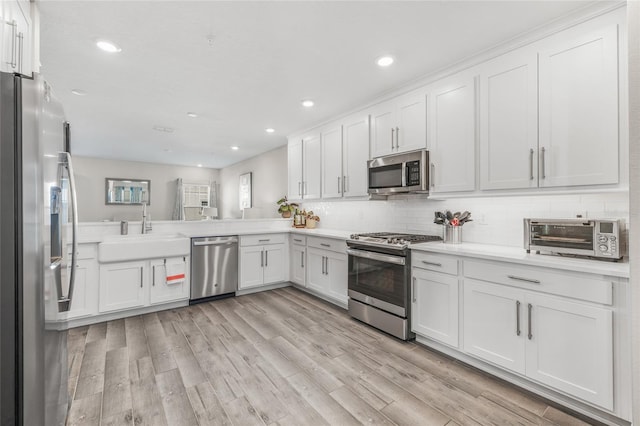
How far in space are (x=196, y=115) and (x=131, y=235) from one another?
1792mm

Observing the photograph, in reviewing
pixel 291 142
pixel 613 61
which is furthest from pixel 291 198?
pixel 613 61

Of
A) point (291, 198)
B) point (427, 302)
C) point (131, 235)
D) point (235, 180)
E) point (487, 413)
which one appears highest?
point (235, 180)

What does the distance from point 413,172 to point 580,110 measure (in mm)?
1296

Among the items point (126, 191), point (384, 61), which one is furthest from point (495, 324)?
point (126, 191)

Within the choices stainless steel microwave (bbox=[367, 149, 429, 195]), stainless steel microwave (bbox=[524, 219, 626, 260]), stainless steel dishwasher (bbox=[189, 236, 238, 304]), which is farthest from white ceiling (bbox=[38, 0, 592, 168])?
stainless steel dishwasher (bbox=[189, 236, 238, 304])

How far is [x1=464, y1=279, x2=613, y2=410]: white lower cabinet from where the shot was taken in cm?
167

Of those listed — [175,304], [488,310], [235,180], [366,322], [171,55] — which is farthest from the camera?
[235,180]

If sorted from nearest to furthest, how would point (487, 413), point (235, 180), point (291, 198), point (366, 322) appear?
1. point (487, 413)
2. point (366, 322)
3. point (291, 198)
4. point (235, 180)

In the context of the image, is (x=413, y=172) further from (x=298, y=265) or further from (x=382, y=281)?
(x=298, y=265)

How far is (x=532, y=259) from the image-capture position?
1939 mm

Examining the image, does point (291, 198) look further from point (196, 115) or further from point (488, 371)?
point (488, 371)

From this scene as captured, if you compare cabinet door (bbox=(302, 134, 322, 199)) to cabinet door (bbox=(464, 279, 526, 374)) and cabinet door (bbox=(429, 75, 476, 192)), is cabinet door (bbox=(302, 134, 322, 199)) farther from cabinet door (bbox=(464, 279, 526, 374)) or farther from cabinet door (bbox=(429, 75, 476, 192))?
cabinet door (bbox=(464, 279, 526, 374))

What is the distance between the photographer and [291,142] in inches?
197

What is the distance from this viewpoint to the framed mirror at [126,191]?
7.33 metres
